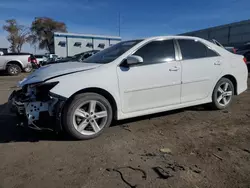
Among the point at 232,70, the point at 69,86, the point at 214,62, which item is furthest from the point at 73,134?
the point at 232,70

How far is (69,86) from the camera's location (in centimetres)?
336

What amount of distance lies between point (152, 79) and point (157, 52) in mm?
560

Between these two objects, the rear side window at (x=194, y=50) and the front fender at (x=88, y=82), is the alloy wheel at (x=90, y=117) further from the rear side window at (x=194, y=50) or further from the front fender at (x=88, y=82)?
the rear side window at (x=194, y=50)

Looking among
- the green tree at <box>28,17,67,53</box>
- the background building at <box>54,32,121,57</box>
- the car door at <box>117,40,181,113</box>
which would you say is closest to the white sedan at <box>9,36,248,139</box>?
the car door at <box>117,40,181,113</box>

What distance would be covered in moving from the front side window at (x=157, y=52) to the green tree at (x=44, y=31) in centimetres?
5644

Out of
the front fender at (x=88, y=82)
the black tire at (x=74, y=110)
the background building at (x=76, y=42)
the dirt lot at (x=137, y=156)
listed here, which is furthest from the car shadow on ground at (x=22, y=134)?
the background building at (x=76, y=42)

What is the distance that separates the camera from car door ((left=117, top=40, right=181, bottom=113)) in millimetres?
3834

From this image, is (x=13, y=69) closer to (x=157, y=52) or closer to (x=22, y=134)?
(x=22, y=134)

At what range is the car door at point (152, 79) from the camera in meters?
3.83

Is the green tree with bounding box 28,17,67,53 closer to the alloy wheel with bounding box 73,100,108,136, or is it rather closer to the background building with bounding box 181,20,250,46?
the background building with bounding box 181,20,250,46

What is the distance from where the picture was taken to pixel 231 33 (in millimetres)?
37500

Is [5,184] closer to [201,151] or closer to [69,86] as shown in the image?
[69,86]

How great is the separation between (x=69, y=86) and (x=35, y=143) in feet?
3.35

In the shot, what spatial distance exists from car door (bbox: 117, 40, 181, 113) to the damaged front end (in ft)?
3.50
